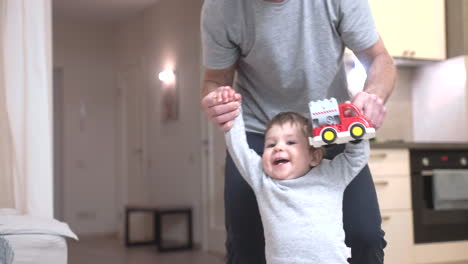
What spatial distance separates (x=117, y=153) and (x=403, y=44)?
16.9 ft

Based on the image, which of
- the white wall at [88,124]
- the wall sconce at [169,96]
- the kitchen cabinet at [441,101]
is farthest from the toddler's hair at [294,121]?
the white wall at [88,124]

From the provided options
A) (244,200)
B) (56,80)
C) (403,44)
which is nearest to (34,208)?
(244,200)

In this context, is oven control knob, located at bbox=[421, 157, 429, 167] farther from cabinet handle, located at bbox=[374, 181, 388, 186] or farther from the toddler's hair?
the toddler's hair

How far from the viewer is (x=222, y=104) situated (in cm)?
165

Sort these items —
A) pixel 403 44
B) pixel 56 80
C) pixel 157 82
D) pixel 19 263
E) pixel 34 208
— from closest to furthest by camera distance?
Answer: pixel 19 263 < pixel 34 208 < pixel 403 44 < pixel 157 82 < pixel 56 80

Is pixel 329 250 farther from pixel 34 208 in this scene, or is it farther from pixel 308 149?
pixel 34 208

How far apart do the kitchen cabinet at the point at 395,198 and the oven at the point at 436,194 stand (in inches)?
2.2

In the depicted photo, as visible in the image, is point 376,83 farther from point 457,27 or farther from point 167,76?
point 167,76

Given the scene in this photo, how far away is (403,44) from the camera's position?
179 inches

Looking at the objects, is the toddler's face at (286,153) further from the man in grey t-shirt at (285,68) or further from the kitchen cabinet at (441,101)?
the kitchen cabinet at (441,101)

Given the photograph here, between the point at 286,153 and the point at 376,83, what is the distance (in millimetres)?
303

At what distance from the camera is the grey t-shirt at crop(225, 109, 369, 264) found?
1624 mm

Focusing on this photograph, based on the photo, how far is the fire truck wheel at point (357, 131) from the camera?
60.3 inches

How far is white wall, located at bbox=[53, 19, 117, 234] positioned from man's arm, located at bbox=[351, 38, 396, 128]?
7.10m
